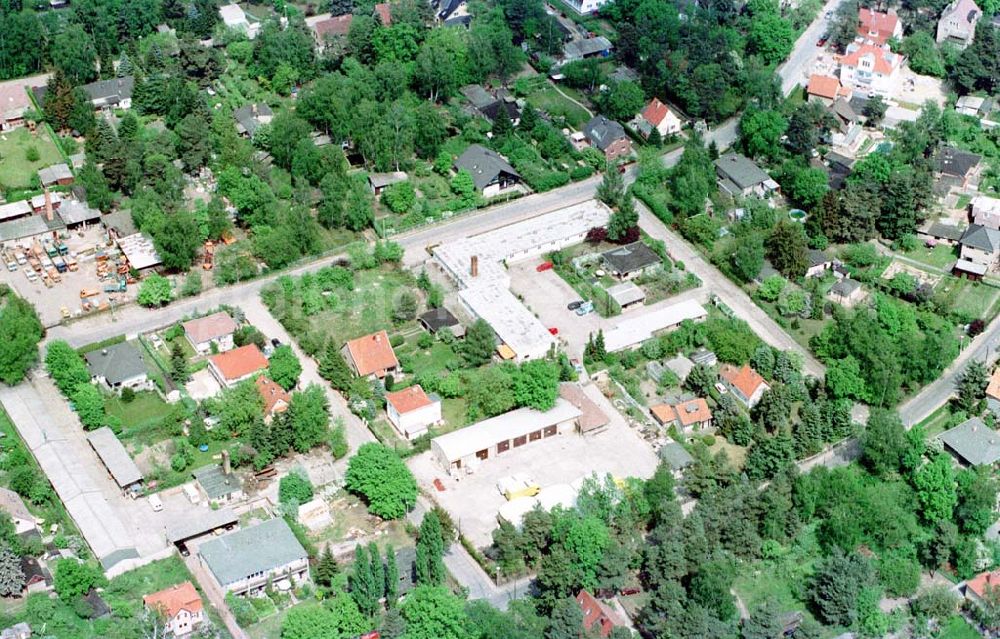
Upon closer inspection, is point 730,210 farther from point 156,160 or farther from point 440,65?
point 156,160

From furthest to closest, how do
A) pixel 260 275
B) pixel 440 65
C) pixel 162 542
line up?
pixel 440 65 → pixel 260 275 → pixel 162 542

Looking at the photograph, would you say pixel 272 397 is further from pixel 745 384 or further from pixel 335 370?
pixel 745 384

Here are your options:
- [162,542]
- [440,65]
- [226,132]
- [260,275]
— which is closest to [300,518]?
[162,542]

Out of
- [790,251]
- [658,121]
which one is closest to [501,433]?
[790,251]

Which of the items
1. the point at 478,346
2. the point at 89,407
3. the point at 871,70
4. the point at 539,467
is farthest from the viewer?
the point at 871,70

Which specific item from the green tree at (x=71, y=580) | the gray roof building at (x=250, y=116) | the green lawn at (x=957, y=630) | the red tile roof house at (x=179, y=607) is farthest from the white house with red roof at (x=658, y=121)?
the green tree at (x=71, y=580)

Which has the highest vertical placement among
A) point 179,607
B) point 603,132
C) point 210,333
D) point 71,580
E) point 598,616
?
point 598,616

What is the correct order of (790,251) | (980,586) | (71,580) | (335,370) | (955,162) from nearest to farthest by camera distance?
(71,580)
(980,586)
(335,370)
(790,251)
(955,162)
